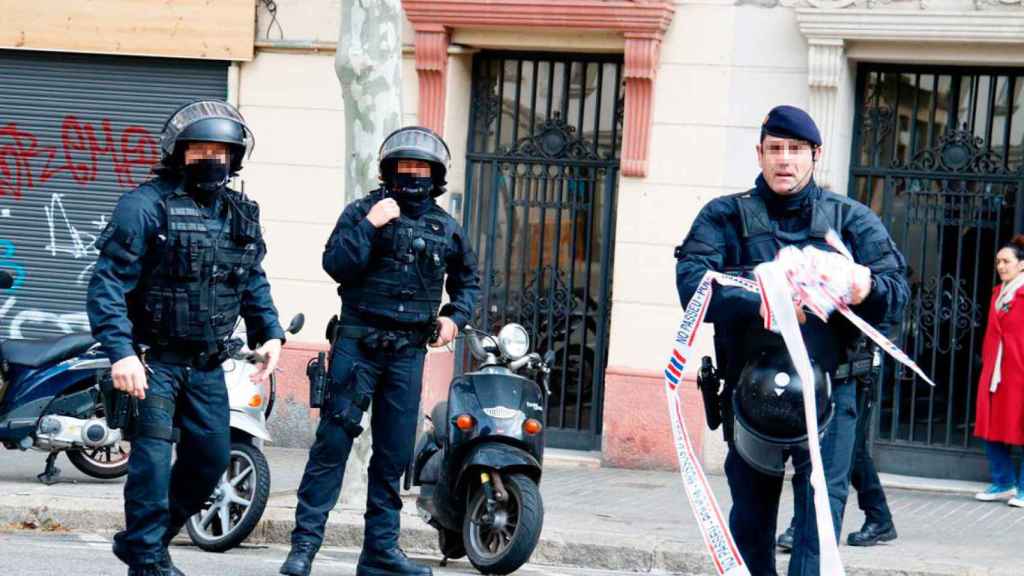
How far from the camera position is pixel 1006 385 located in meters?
10.8

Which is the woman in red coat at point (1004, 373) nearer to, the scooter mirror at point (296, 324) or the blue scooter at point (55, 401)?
the scooter mirror at point (296, 324)

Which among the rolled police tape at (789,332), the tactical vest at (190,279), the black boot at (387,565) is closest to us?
the rolled police tape at (789,332)

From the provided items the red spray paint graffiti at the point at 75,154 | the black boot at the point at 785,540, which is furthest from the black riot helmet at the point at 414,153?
the red spray paint graffiti at the point at 75,154

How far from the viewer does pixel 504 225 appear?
42.0 ft

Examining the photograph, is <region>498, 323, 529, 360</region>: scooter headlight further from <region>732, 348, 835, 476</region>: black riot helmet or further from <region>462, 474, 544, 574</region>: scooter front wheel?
<region>732, 348, 835, 476</region>: black riot helmet

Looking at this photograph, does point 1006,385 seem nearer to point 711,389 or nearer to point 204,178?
point 711,389

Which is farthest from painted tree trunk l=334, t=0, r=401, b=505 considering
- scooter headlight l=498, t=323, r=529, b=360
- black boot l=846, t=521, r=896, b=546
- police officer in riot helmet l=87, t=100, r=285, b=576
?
black boot l=846, t=521, r=896, b=546

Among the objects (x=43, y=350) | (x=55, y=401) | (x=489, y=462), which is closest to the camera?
(x=489, y=462)

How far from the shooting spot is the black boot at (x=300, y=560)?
701cm

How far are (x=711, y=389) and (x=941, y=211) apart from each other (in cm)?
646

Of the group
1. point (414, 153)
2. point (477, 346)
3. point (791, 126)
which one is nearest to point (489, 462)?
point (477, 346)

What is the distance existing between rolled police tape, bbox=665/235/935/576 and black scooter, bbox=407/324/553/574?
1990mm

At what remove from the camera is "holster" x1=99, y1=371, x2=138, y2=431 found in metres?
6.27

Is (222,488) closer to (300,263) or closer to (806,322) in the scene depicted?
(806,322)
